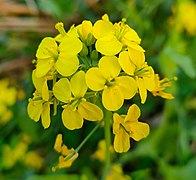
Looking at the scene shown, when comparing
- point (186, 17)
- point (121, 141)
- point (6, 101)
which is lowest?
point (121, 141)

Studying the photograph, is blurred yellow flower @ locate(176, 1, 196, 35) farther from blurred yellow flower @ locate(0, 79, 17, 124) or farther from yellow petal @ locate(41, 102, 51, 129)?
yellow petal @ locate(41, 102, 51, 129)

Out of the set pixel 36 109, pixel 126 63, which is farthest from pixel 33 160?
pixel 126 63

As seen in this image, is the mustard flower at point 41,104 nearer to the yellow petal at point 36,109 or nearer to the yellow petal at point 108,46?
A: the yellow petal at point 36,109

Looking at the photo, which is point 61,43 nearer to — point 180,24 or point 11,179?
point 11,179

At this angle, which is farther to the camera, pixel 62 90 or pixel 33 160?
pixel 33 160

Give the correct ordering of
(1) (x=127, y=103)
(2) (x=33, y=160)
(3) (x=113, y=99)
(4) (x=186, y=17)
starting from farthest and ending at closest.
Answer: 1. (4) (x=186, y=17)
2. (1) (x=127, y=103)
3. (2) (x=33, y=160)
4. (3) (x=113, y=99)

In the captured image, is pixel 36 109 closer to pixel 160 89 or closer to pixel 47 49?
pixel 47 49

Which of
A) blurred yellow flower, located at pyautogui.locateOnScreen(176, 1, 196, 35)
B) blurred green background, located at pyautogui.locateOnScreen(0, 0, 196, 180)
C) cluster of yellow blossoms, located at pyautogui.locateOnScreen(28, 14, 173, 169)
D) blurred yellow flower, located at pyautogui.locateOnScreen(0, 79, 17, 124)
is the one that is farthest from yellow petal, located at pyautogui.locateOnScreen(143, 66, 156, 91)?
blurred yellow flower, located at pyautogui.locateOnScreen(176, 1, 196, 35)

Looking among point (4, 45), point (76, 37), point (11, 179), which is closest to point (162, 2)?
point (4, 45)
